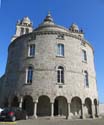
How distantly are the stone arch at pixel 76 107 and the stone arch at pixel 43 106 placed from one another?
3.24m

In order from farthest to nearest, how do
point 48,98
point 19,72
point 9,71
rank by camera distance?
point 9,71, point 19,72, point 48,98

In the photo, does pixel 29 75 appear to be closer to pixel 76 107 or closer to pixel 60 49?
pixel 60 49

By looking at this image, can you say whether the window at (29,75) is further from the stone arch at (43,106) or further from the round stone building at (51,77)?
the stone arch at (43,106)

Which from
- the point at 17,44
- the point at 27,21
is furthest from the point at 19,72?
the point at 27,21

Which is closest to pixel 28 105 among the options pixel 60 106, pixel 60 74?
pixel 60 106

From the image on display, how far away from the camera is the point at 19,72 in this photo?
969 inches

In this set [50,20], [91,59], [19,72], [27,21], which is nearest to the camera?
[19,72]

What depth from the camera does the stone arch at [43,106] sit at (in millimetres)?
22770

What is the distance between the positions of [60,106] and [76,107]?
244 cm

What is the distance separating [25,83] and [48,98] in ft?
12.2

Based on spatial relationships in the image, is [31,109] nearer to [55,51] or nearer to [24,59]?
[24,59]

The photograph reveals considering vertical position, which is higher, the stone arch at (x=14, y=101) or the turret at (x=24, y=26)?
the turret at (x=24, y=26)

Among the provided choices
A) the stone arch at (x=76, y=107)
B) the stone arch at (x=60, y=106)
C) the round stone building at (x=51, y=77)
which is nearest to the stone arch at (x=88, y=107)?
the round stone building at (x=51, y=77)

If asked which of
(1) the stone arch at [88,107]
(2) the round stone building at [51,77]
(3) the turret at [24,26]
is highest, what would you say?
(3) the turret at [24,26]
